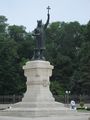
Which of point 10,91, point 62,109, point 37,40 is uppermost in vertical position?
point 37,40

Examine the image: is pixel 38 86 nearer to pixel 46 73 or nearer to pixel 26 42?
pixel 46 73

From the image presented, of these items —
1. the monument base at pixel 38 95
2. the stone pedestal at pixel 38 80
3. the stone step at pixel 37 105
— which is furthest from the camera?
the stone pedestal at pixel 38 80

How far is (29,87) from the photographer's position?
28703 millimetres

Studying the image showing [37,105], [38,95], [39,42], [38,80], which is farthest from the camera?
[39,42]

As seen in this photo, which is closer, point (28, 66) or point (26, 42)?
point (28, 66)

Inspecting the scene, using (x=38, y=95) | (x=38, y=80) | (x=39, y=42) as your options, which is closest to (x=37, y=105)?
(x=38, y=95)

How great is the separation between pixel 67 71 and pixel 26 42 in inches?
381

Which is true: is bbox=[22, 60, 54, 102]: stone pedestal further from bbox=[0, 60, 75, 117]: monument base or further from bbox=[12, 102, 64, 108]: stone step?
bbox=[12, 102, 64, 108]: stone step

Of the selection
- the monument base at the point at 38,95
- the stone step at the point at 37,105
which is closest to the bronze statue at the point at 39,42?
the monument base at the point at 38,95

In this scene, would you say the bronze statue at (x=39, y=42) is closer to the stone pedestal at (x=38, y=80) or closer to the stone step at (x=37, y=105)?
the stone pedestal at (x=38, y=80)

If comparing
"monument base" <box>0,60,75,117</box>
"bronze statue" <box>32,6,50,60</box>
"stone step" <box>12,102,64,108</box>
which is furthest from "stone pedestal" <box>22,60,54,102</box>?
"bronze statue" <box>32,6,50,60</box>

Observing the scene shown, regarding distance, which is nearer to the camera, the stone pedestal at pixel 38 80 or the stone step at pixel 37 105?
the stone step at pixel 37 105

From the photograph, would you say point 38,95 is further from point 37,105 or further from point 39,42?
point 39,42

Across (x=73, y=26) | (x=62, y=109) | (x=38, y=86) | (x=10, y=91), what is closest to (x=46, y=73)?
(x=38, y=86)
